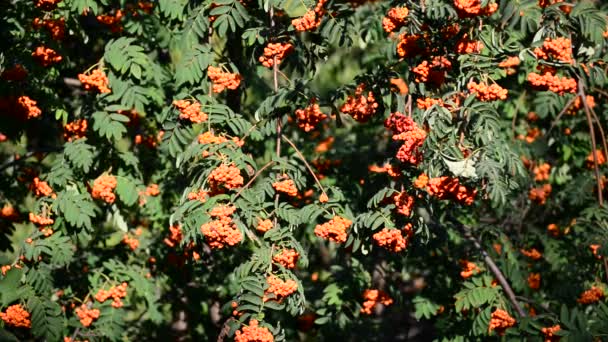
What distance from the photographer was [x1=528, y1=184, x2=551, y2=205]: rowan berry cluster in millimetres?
6280

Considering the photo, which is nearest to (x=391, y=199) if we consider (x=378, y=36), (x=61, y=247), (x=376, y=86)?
(x=376, y=86)

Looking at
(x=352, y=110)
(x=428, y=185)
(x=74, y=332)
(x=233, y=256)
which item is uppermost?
(x=352, y=110)

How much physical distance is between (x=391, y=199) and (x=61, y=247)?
218cm

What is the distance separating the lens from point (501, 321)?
4930 mm

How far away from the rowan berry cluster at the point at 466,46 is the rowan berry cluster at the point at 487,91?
0.88 ft

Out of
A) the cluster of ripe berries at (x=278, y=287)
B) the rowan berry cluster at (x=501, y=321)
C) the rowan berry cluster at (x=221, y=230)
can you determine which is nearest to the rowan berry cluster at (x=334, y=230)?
the cluster of ripe berries at (x=278, y=287)

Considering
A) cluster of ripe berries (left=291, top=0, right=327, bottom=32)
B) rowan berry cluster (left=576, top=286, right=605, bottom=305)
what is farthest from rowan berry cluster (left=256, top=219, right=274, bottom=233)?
rowan berry cluster (left=576, top=286, right=605, bottom=305)

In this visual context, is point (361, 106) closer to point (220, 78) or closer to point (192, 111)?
point (220, 78)

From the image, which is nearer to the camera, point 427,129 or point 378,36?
point 427,129

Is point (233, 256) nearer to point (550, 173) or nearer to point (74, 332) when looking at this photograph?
point (74, 332)

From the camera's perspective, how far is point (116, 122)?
4.93m

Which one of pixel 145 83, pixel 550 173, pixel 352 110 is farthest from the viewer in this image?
pixel 550 173

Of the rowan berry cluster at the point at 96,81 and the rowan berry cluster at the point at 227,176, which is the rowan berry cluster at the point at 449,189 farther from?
the rowan berry cluster at the point at 96,81

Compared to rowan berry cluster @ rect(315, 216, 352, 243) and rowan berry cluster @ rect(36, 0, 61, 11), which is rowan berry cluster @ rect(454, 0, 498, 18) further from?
rowan berry cluster @ rect(36, 0, 61, 11)
